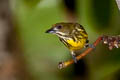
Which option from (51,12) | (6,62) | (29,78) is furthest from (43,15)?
(6,62)

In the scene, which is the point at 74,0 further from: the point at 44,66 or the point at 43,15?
the point at 44,66

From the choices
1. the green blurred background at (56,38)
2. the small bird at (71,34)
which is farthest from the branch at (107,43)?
the green blurred background at (56,38)

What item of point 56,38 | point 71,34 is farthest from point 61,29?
point 56,38

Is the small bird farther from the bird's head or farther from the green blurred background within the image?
the green blurred background

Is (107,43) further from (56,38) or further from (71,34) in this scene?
(56,38)

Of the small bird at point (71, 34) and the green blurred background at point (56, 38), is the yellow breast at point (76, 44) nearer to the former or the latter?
the small bird at point (71, 34)

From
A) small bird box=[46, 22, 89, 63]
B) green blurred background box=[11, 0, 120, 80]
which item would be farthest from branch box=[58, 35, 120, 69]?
green blurred background box=[11, 0, 120, 80]
